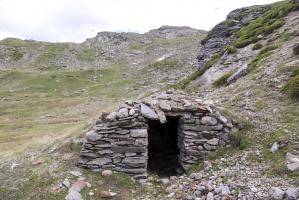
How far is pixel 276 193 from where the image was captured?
42.4ft

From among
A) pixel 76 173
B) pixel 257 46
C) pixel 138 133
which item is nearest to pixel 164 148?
pixel 138 133

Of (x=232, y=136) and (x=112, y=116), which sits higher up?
(x=112, y=116)

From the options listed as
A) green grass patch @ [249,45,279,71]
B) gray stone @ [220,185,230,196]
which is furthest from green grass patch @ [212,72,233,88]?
gray stone @ [220,185,230,196]

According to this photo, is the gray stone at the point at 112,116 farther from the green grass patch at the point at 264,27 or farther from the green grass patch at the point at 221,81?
the green grass patch at the point at 264,27

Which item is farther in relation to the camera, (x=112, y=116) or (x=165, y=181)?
(x=112, y=116)

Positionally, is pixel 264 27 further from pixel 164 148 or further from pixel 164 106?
pixel 164 106

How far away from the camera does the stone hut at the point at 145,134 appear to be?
1662 centimetres

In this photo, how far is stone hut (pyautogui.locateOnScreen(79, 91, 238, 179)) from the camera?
54.5ft

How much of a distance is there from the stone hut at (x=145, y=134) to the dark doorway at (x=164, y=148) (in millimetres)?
120

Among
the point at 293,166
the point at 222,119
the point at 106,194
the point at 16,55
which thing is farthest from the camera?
the point at 16,55

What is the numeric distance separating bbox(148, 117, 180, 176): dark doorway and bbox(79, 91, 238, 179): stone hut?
120 mm

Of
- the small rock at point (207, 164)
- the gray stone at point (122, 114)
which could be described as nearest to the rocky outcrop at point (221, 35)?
the small rock at point (207, 164)

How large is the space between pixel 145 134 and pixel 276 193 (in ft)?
20.1

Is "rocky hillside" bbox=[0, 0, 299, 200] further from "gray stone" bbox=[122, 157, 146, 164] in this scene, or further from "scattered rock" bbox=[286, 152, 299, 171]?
"gray stone" bbox=[122, 157, 146, 164]
